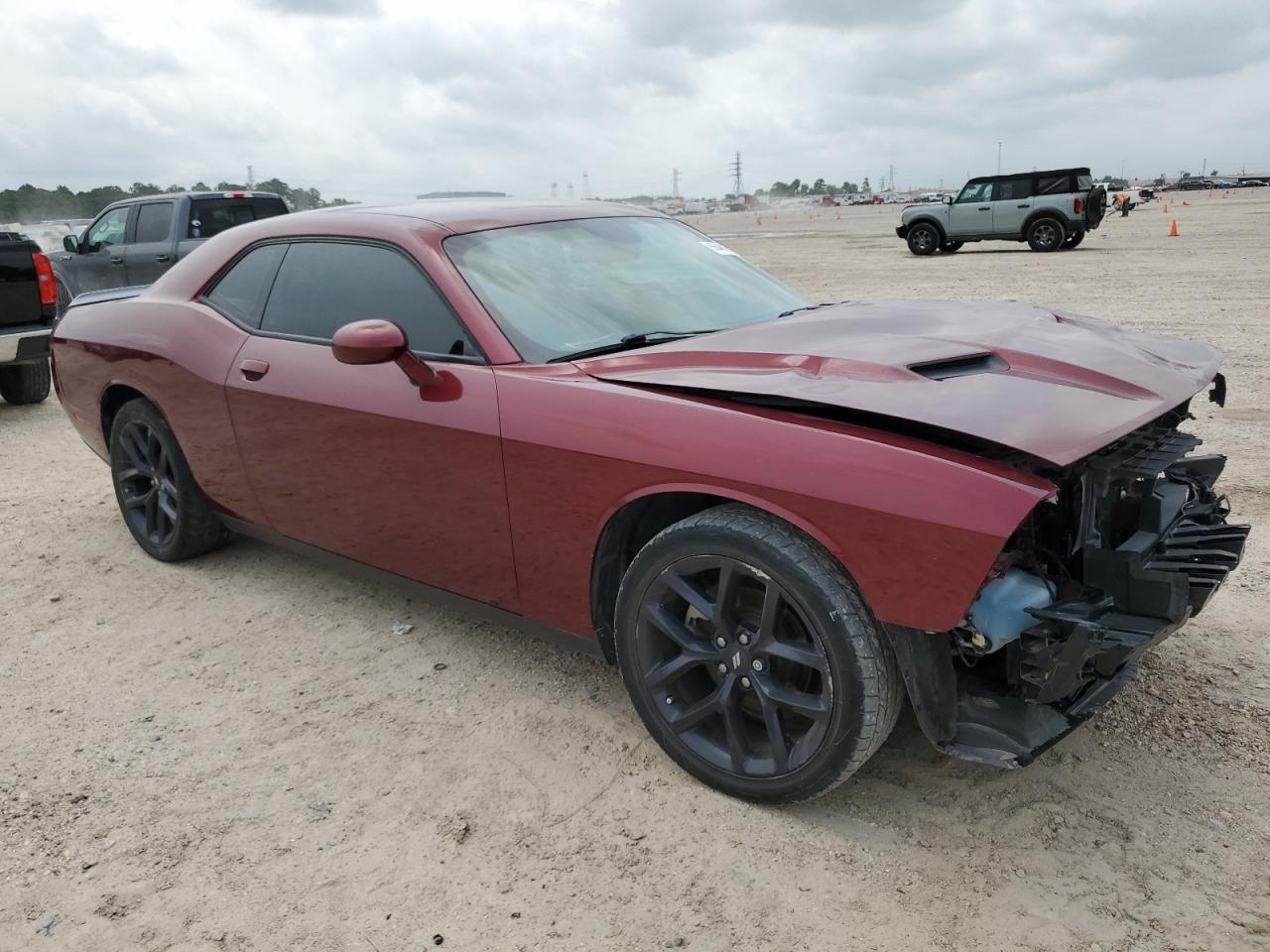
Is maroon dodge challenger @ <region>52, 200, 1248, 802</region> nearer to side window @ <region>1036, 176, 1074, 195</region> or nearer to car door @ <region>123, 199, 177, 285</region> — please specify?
car door @ <region>123, 199, 177, 285</region>

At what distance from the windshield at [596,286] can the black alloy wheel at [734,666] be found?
0.85 metres

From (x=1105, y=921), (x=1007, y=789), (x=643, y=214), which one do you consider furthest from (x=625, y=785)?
(x=643, y=214)

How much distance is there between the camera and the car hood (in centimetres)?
219

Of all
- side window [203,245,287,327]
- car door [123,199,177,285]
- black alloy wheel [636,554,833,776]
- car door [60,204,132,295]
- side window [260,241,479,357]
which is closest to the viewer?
black alloy wheel [636,554,833,776]

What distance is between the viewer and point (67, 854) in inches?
98.0

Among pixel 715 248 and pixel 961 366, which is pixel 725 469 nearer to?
pixel 961 366

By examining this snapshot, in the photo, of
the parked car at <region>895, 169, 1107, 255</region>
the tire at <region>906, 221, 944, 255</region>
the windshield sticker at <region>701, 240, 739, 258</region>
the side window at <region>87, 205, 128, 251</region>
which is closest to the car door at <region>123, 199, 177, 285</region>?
the side window at <region>87, 205, 128, 251</region>

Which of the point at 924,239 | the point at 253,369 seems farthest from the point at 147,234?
the point at 924,239

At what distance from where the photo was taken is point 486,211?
346cm

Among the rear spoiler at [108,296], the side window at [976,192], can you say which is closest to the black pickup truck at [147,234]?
the rear spoiler at [108,296]

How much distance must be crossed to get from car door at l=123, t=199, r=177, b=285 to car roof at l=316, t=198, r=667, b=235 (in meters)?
8.23

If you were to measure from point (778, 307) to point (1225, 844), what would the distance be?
2.14m

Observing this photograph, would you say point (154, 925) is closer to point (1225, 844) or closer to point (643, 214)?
point (1225, 844)

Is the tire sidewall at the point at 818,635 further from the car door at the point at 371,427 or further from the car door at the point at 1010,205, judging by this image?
the car door at the point at 1010,205
